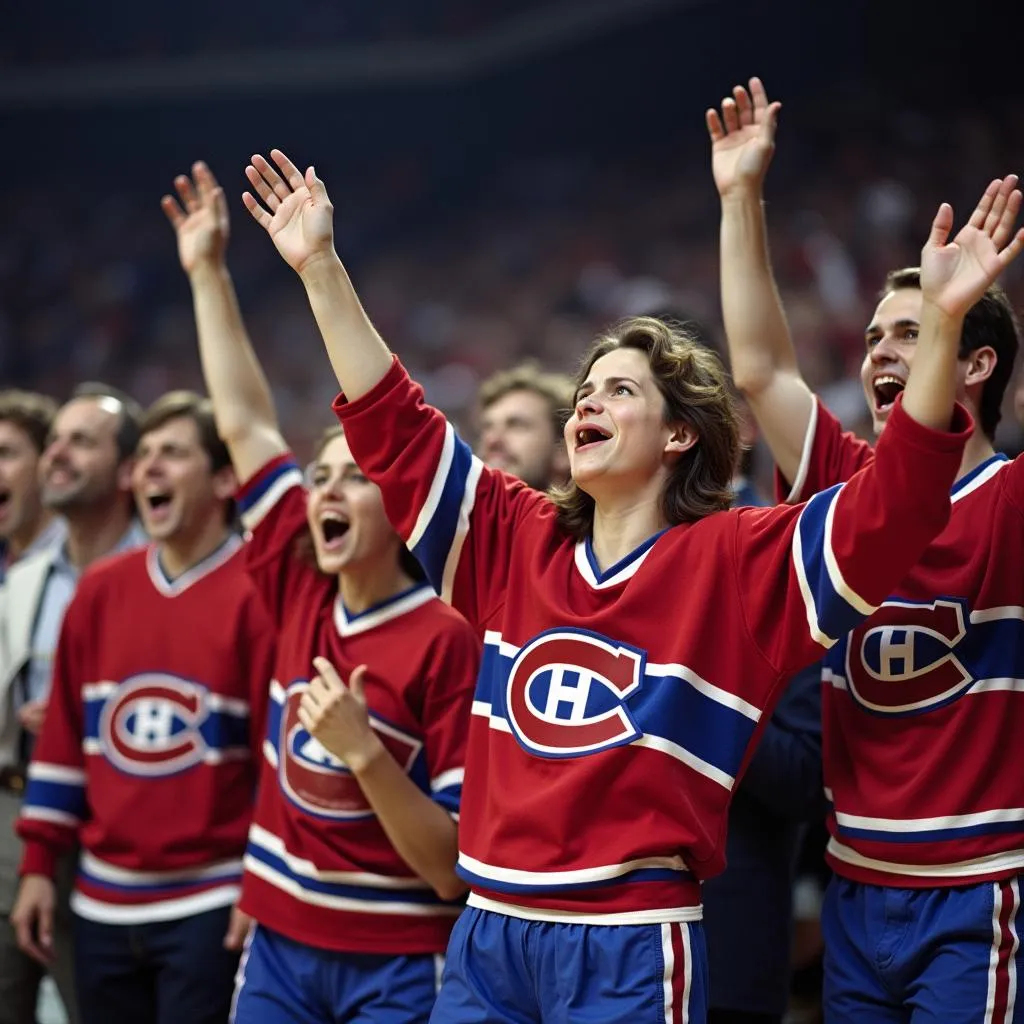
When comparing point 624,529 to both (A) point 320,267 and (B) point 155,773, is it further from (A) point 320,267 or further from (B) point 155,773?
(B) point 155,773

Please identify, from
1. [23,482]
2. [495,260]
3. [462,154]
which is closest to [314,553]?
[23,482]

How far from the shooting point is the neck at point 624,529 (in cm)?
247

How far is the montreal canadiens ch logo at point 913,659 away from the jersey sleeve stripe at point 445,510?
0.75 m

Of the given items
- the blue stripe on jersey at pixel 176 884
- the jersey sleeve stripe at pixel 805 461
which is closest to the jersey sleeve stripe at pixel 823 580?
the jersey sleeve stripe at pixel 805 461

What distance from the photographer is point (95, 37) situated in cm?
1357

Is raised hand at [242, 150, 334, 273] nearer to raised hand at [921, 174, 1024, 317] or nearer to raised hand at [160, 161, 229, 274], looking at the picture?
raised hand at [160, 161, 229, 274]

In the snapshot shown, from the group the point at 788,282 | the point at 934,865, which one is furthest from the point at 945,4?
the point at 934,865

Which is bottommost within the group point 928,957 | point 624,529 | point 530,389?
point 928,957

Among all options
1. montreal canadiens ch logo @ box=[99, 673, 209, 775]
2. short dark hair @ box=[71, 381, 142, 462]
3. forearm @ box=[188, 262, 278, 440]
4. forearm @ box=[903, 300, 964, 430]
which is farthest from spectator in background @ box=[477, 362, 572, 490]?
forearm @ box=[903, 300, 964, 430]

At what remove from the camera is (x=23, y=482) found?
4.59m

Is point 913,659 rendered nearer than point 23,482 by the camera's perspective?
Yes

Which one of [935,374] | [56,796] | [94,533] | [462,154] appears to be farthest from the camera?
[462,154]

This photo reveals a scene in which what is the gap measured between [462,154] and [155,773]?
10.5 m

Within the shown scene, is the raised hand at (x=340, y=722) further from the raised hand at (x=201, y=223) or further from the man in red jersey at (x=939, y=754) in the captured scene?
the raised hand at (x=201, y=223)
